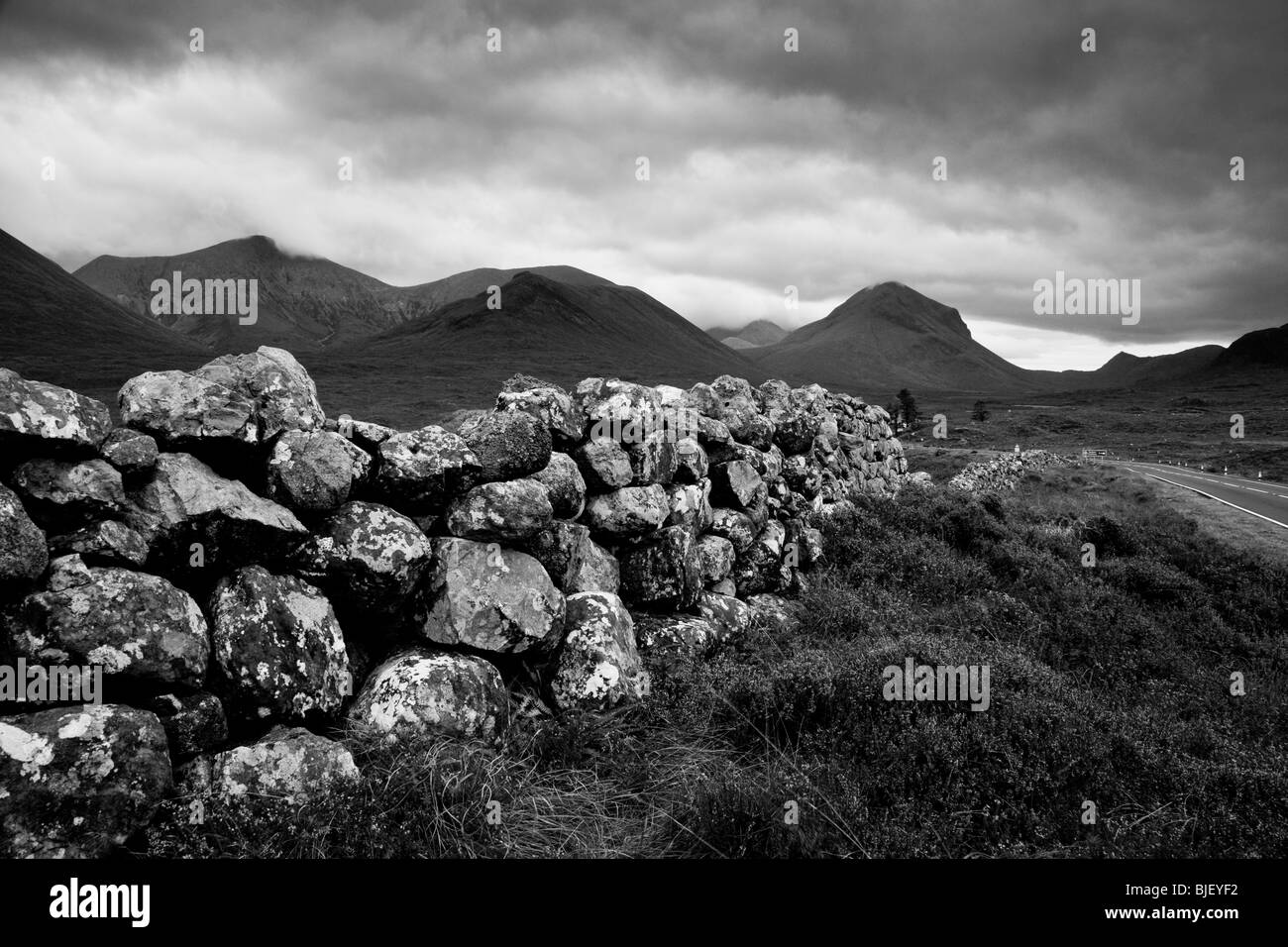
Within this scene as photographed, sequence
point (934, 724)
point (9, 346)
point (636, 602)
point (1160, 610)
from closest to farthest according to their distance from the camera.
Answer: point (934, 724)
point (636, 602)
point (1160, 610)
point (9, 346)

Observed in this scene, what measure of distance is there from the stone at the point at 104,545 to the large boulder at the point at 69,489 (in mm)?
86

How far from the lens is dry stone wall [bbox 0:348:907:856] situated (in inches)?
142

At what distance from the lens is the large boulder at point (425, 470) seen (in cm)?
555

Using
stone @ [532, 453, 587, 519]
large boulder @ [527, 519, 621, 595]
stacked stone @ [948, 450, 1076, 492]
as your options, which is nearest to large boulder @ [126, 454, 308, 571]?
large boulder @ [527, 519, 621, 595]

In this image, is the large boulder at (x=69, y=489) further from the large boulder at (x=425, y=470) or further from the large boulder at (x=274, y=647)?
the large boulder at (x=425, y=470)

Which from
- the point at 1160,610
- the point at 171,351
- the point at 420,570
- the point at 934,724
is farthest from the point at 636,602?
the point at 171,351

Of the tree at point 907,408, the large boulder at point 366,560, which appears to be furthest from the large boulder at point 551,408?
the tree at point 907,408

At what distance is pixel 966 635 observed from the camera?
8391 mm

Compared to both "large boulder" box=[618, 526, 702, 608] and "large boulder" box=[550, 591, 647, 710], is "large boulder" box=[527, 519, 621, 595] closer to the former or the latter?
"large boulder" box=[618, 526, 702, 608]

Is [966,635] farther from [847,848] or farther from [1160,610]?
[847,848]

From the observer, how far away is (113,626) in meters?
3.77

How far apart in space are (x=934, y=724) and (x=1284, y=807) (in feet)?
8.46

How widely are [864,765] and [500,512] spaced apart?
366 cm
